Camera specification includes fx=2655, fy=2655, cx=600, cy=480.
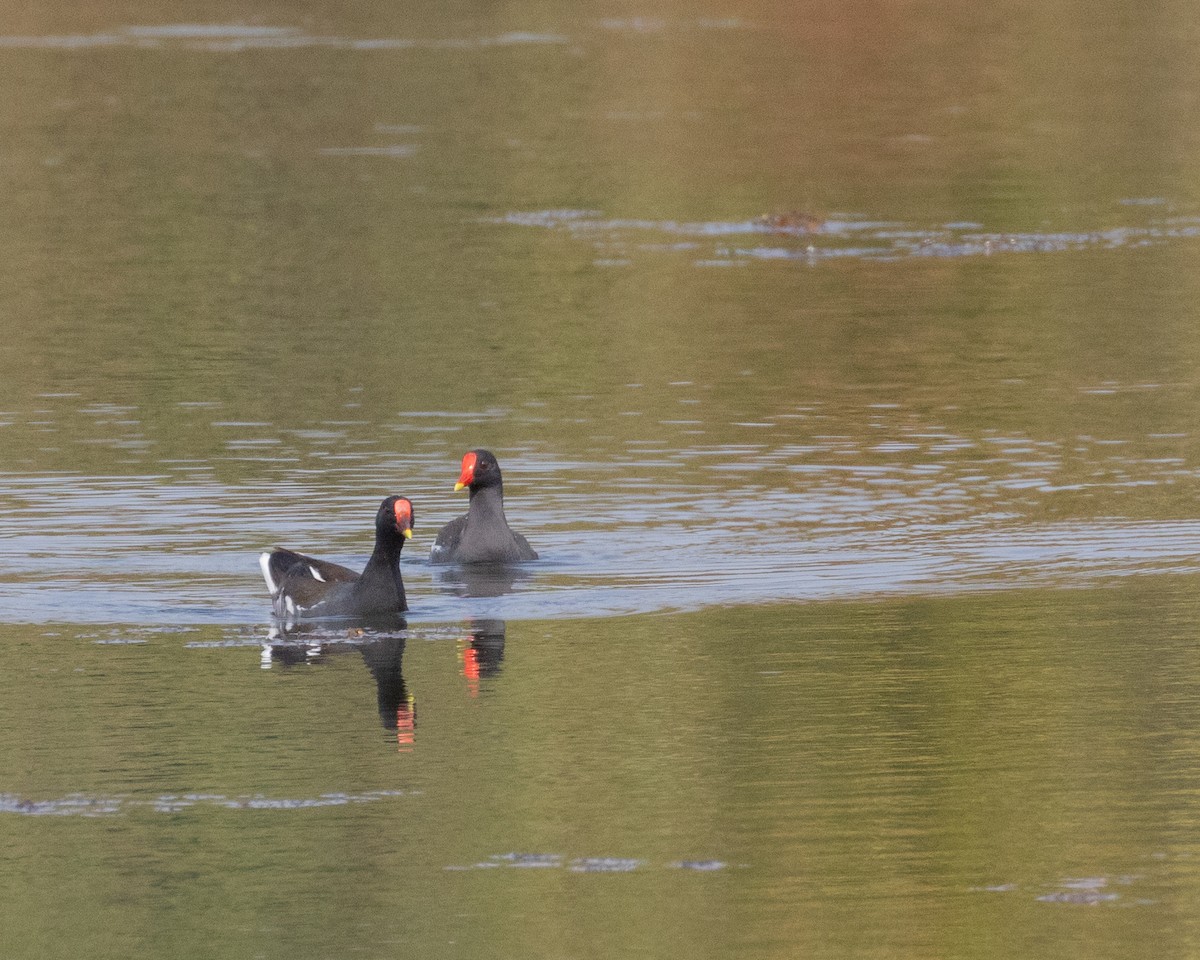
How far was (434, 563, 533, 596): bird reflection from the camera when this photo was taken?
16031 millimetres

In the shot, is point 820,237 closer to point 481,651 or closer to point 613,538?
point 613,538

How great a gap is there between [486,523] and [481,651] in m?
2.82

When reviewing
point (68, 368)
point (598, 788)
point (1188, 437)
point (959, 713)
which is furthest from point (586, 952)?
point (68, 368)

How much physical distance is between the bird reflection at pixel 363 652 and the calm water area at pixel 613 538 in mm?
55

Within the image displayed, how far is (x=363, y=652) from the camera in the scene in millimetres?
14164

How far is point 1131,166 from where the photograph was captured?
127ft

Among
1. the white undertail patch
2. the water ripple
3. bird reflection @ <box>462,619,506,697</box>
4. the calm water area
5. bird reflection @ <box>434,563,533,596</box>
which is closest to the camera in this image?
the calm water area

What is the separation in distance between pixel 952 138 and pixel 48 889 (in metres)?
33.9

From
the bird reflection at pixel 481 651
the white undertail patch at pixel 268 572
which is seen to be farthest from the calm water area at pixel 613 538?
the white undertail patch at pixel 268 572

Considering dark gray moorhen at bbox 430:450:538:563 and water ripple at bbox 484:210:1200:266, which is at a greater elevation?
water ripple at bbox 484:210:1200:266

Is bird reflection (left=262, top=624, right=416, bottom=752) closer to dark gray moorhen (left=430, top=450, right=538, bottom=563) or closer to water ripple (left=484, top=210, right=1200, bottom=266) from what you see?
dark gray moorhen (left=430, top=450, right=538, bottom=563)

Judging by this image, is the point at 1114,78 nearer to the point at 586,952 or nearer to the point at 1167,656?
the point at 1167,656

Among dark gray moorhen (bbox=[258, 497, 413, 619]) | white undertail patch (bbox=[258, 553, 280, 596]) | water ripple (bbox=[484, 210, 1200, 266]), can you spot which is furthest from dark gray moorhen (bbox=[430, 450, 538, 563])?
water ripple (bbox=[484, 210, 1200, 266])

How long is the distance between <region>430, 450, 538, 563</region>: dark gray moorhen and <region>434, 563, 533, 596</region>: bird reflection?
Result: 0.06 meters
